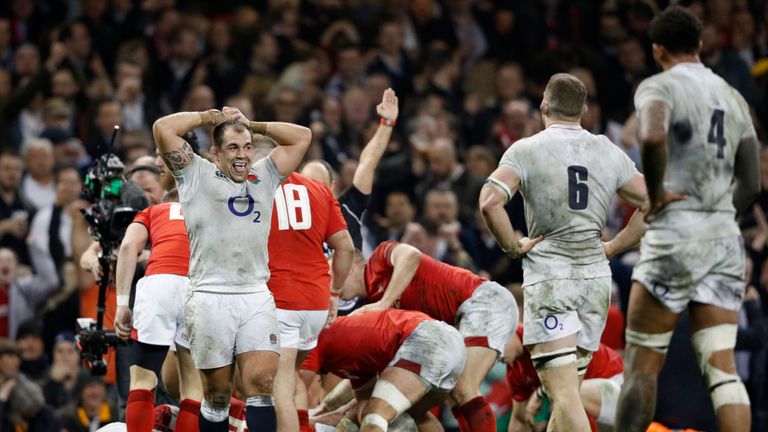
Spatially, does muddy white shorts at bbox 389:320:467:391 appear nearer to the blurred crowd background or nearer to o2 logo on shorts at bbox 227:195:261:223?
o2 logo on shorts at bbox 227:195:261:223

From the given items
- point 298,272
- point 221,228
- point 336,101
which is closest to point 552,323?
point 298,272

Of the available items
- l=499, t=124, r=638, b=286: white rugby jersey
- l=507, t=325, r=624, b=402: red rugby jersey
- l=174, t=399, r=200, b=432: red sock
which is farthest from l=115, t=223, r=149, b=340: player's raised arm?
l=507, t=325, r=624, b=402: red rugby jersey

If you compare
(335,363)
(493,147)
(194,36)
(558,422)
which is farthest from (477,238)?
(558,422)

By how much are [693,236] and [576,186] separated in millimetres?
1165

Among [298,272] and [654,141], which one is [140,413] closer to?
[298,272]

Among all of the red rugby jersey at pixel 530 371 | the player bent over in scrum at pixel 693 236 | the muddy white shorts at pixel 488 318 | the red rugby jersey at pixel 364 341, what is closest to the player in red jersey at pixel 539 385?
the red rugby jersey at pixel 530 371

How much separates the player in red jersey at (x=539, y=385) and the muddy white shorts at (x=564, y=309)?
1.82 m

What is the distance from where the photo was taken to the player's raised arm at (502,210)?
7.92m

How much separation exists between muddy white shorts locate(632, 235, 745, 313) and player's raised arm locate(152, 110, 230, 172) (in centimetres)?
270

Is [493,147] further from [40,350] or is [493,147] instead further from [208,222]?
[208,222]

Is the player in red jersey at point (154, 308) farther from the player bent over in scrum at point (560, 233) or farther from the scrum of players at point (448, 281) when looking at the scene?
the player bent over in scrum at point (560, 233)

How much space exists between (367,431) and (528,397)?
2003 millimetres

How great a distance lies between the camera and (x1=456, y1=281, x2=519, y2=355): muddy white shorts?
386 inches

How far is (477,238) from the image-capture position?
14.6 metres
